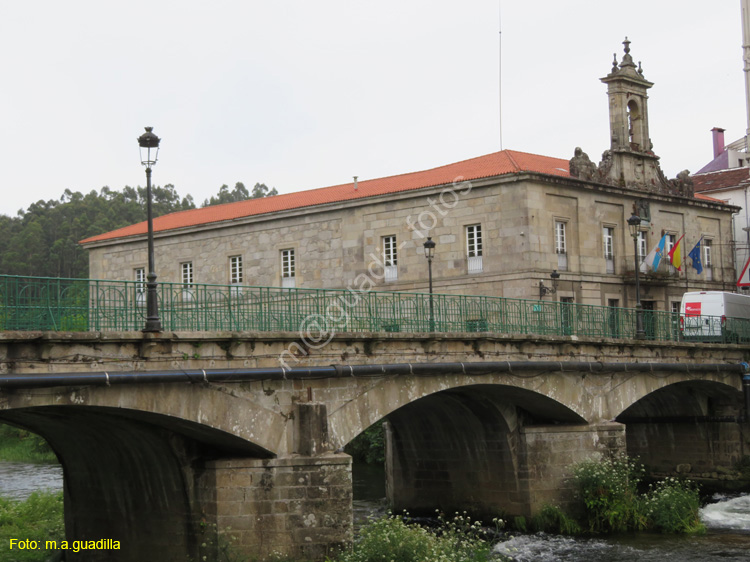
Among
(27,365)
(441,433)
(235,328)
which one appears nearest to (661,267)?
(441,433)

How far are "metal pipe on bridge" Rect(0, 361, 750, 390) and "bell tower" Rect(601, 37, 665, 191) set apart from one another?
13427 millimetres

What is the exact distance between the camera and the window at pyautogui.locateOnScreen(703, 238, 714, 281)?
42938 millimetres

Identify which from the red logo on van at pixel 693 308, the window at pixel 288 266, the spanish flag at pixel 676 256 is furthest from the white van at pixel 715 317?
the window at pixel 288 266

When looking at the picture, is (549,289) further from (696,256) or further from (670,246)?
(696,256)

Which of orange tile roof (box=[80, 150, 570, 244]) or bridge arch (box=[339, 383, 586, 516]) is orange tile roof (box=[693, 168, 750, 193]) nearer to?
orange tile roof (box=[80, 150, 570, 244])

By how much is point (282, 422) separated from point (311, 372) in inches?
37.4

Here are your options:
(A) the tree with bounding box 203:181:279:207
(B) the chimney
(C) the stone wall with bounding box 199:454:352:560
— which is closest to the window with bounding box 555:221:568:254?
(C) the stone wall with bounding box 199:454:352:560

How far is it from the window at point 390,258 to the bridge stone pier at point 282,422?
12.1 metres

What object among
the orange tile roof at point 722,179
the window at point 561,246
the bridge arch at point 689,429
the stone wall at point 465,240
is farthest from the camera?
the orange tile roof at point 722,179

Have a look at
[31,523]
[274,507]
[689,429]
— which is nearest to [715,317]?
[689,429]

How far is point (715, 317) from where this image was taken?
31625 mm

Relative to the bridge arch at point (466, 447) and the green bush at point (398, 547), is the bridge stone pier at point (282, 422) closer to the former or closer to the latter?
the bridge arch at point (466, 447)

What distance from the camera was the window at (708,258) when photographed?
42.9m

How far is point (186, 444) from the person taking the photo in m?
16.6
